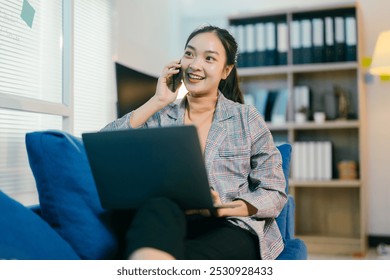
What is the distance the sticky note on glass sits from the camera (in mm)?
1759

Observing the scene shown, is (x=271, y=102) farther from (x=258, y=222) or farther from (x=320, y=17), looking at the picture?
(x=258, y=222)

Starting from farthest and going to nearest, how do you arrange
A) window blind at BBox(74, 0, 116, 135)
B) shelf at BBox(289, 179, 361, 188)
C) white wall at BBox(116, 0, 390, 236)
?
shelf at BBox(289, 179, 361, 188)
white wall at BBox(116, 0, 390, 236)
window blind at BBox(74, 0, 116, 135)

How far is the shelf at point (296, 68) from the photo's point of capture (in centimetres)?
291

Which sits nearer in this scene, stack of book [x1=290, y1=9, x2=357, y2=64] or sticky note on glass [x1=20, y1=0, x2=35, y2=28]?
sticky note on glass [x1=20, y1=0, x2=35, y2=28]

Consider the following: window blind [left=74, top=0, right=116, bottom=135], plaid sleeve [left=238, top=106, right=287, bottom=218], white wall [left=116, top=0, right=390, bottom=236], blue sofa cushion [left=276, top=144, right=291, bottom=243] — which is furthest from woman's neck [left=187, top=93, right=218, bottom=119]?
white wall [left=116, top=0, right=390, bottom=236]

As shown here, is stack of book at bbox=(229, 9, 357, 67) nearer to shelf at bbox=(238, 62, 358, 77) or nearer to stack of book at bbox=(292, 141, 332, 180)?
shelf at bbox=(238, 62, 358, 77)

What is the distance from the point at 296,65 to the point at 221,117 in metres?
1.84

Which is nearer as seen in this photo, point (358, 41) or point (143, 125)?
point (143, 125)

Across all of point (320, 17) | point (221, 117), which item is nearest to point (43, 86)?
point (221, 117)

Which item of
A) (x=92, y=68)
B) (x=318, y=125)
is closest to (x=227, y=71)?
(x=92, y=68)

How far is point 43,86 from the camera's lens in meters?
1.96

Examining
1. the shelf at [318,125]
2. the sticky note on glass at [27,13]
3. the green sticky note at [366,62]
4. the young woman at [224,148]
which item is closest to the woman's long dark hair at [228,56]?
the young woman at [224,148]

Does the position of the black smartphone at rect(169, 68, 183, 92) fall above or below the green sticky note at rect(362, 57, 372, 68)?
below

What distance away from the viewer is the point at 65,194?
106 cm
